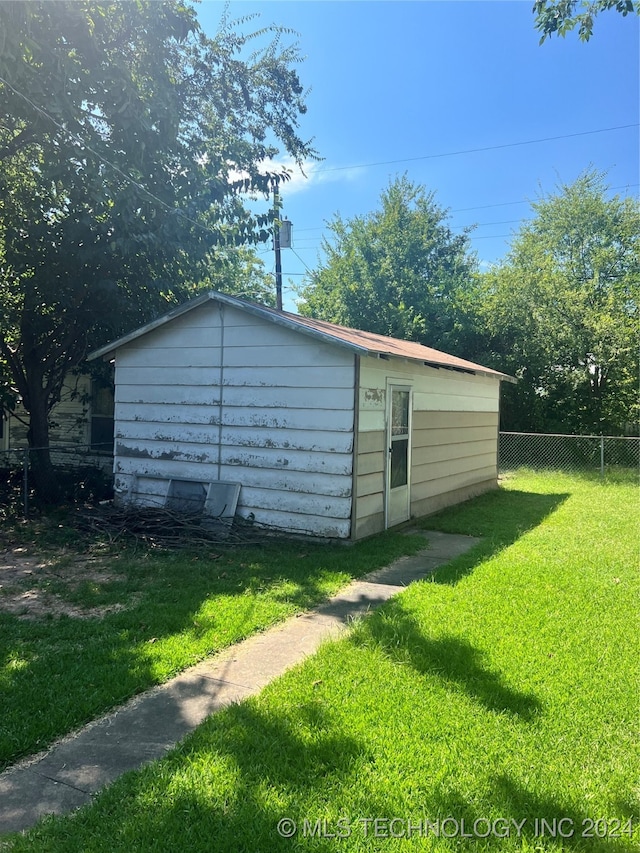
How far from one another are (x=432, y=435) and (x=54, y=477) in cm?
693

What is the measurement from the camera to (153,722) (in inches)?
123

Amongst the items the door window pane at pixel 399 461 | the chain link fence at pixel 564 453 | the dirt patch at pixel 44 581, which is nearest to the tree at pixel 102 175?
the dirt patch at pixel 44 581

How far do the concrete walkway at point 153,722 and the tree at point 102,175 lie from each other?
6.95m

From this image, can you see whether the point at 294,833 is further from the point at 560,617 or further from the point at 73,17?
the point at 73,17

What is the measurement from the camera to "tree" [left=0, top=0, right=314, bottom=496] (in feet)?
A: 25.2

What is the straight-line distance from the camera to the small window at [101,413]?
12.3 metres

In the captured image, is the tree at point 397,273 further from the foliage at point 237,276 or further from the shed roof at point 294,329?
the shed roof at point 294,329

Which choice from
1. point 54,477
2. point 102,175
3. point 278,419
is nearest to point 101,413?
point 54,477

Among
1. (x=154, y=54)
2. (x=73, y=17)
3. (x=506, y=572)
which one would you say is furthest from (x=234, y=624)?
(x=154, y=54)

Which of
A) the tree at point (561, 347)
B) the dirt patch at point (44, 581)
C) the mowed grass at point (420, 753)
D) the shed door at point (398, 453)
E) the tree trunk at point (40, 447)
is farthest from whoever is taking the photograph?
the tree at point (561, 347)

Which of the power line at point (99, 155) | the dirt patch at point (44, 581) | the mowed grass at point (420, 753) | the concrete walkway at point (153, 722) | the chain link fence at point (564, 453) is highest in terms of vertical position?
the power line at point (99, 155)

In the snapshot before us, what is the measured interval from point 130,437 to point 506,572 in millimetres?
5940

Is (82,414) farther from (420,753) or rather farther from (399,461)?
(420,753)

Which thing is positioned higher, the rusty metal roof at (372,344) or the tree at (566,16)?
the tree at (566,16)
